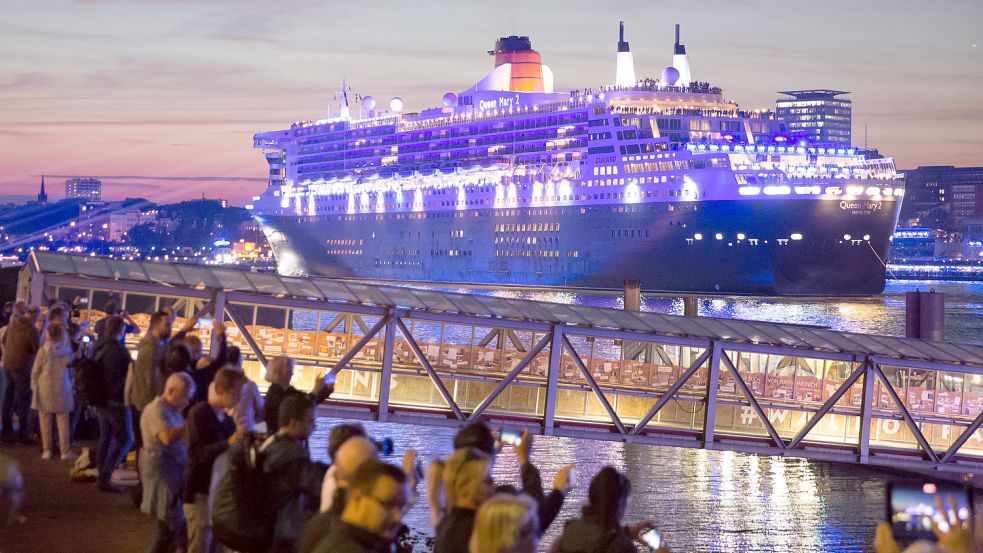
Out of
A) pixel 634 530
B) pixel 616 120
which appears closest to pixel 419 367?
pixel 634 530

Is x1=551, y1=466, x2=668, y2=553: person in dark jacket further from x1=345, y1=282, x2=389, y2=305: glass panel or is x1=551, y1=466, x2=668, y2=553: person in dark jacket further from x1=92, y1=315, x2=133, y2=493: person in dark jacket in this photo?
x1=345, y1=282, x2=389, y2=305: glass panel

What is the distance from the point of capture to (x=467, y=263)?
79.7 meters

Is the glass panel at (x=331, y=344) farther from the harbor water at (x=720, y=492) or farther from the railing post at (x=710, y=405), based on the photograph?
the railing post at (x=710, y=405)

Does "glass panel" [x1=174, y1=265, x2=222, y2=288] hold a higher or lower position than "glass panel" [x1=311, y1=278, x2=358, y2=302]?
higher

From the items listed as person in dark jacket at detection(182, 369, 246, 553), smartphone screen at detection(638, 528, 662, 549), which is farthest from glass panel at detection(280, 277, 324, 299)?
smartphone screen at detection(638, 528, 662, 549)

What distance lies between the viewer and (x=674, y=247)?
221 ft

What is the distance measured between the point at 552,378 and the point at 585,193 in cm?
5975

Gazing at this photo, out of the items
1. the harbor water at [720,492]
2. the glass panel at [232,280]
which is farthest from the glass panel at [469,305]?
the harbor water at [720,492]

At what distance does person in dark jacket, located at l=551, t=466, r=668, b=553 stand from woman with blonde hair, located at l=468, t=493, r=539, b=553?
1052mm

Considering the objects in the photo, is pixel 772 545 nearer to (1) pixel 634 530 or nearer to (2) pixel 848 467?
(2) pixel 848 467

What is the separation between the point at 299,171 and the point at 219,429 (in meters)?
91.7

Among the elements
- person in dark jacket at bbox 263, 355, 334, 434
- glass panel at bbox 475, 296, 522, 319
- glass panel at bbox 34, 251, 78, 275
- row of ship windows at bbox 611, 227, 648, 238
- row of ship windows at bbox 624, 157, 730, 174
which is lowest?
person in dark jacket at bbox 263, 355, 334, 434

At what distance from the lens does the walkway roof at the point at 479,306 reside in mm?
13031

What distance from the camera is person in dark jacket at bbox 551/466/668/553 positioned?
501 cm
